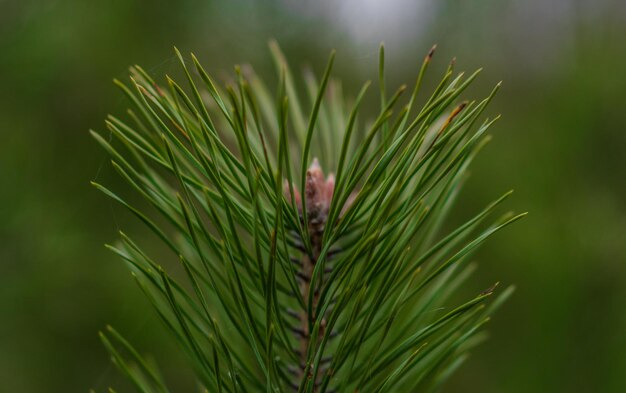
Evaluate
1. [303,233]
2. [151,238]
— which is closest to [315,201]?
[303,233]

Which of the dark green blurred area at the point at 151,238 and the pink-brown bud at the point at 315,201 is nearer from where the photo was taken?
the pink-brown bud at the point at 315,201

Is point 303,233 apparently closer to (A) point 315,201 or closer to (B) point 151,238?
A: (A) point 315,201

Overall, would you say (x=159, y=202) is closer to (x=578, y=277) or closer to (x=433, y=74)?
(x=578, y=277)

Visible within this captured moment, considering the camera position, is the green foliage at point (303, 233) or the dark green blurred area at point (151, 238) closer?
the green foliage at point (303, 233)

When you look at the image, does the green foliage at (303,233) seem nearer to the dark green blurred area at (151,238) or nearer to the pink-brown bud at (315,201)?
the pink-brown bud at (315,201)

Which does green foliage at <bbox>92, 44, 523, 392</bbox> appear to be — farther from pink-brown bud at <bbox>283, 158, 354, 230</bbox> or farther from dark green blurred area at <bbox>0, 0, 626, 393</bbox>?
dark green blurred area at <bbox>0, 0, 626, 393</bbox>

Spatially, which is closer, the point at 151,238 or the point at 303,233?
the point at 303,233

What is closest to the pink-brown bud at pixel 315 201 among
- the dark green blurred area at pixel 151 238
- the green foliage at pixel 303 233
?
the green foliage at pixel 303 233

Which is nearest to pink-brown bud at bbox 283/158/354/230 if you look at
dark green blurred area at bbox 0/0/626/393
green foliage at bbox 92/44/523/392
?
green foliage at bbox 92/44/523/392

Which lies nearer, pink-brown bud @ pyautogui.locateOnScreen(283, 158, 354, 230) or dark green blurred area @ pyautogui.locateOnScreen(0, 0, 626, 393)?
pink-brown bud @ pyautogui.locateOnScreen(283, 158, 354, 230)
